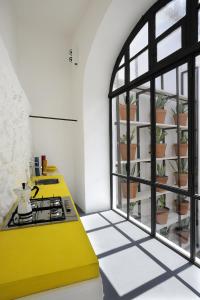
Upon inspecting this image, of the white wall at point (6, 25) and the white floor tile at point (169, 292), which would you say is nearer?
the white floor tile at point (169, 292)

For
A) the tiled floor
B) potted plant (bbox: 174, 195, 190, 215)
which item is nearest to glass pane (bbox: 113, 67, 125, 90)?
potted plant (bbox: 174, 195, 190, 215)

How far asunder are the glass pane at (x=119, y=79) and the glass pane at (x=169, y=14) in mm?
952

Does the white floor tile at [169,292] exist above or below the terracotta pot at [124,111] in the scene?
below

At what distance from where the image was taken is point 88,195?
12.2 ft

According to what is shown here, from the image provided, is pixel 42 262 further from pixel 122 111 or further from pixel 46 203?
pixel 122 111

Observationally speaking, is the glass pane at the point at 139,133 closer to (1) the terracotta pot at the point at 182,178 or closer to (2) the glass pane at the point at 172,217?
(2) the glass pane at the point at 172,217

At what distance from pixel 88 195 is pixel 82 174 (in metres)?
0.43

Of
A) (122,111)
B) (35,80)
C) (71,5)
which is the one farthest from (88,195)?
(71,5)

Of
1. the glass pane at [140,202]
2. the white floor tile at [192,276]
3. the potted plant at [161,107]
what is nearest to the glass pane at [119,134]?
the glass pane at [140,202]

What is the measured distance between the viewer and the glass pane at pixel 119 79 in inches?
132

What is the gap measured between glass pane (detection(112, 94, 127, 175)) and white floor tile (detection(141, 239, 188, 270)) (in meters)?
1.34

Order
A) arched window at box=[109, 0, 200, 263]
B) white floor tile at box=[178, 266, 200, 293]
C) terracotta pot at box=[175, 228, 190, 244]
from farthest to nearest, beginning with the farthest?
1. terracotta pot at box=[175, 228, 190, 244]
2. arched window at box=[109, 0, 200, 263]
3. white floor tile at box=[178, 266, 200, 293]

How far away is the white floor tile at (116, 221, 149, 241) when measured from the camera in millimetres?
2655

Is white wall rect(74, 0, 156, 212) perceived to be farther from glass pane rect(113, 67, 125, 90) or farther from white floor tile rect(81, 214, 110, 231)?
white floor tile rect(81, 214, 110, 231)
